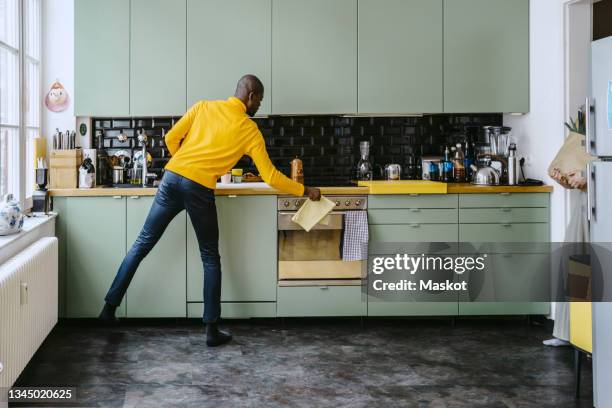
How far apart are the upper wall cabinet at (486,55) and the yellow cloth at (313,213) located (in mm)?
1266

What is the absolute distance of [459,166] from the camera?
16.7 feet

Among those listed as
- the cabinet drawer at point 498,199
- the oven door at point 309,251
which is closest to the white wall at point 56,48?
the oven door at point 309,251

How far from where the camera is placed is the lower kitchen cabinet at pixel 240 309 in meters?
4.60

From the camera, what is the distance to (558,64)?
Answer: 4.53m

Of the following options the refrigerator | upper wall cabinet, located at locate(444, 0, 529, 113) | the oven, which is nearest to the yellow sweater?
the oven

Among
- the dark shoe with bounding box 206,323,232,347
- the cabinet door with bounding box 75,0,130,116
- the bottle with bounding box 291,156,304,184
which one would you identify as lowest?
the dark shoe with bounding box 206,323,232,347

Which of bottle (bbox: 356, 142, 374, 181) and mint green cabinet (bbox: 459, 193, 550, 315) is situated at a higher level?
bottle (bbox: 356, 142, 374, 181)

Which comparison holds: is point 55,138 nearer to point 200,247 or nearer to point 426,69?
point 200,247

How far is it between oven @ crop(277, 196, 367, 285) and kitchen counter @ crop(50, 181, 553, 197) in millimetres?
78

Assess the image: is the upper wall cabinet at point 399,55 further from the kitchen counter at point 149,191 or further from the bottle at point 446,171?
the kitchen counter at point 149,191

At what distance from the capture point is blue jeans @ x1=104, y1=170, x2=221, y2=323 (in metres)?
4.14

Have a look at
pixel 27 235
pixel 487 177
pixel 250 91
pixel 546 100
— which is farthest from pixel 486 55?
pixel 27 235

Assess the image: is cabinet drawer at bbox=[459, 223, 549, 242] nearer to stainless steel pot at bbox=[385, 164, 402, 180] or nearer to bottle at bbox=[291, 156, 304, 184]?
stainless steel pot at bbox=[385, 164, 402, 180]

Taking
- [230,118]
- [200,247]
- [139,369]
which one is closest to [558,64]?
[230,118]
